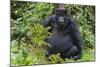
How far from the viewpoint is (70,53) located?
2.43 meters

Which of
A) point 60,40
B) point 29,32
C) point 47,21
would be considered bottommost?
point 60,40

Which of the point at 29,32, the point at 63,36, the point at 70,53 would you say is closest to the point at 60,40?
the point at 63,36

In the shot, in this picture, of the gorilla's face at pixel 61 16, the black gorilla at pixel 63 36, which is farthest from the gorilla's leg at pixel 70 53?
the gorilla's face at pixel 61 16

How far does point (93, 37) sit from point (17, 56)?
3.11 feet

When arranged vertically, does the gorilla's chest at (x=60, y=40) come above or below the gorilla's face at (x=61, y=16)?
below

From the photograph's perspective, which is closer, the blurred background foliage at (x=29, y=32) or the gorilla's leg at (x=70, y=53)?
the blurred background foliage at (x=29, y=32)

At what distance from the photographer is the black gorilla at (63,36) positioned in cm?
236

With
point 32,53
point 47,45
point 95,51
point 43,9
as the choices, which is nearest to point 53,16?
point 43,9

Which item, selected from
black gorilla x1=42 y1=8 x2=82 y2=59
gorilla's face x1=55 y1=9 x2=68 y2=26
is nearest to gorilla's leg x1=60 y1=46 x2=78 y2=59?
black gorilla x1=42 y1=8 x2=82 y2=59

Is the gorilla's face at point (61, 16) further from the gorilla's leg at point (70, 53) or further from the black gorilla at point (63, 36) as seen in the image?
the gorilla's leg at point (70, 53)

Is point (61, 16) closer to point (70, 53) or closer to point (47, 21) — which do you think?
point (47, 21)

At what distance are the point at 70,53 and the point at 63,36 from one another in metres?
0.21
